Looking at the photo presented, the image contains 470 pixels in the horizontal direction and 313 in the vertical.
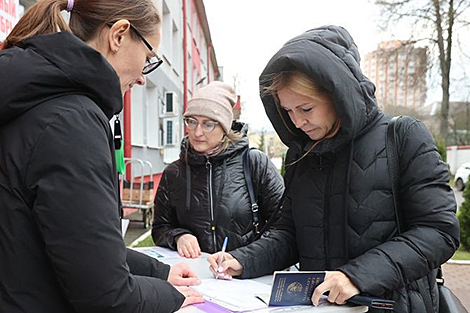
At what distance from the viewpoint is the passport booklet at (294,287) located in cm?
127

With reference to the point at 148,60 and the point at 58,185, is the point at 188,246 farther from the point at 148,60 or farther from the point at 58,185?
the point at 58,185

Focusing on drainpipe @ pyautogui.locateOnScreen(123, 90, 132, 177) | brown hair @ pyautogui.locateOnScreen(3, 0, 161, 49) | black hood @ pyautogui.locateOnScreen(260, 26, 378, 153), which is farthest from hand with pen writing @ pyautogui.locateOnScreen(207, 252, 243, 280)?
drainpipe @ pyautogui.locateOnScreen(123, 90, 132, 177)

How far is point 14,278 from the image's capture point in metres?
0.95

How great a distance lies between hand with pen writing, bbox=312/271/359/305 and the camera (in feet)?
Result: 4.18

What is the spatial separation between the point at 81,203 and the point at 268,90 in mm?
887

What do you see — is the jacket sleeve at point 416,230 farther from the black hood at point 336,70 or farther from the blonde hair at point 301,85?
the blonde hair at point 301,85

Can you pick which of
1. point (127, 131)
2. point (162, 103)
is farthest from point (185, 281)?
point (162, 103)

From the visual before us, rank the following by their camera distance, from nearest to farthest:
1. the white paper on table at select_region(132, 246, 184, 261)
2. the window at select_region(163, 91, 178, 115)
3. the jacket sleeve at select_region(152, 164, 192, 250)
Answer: the white paper on table at select_region(132, 246, 184, 261) < the jacket sleeve at select_region(152, 164, 192, 250) < the window at select_region(163, 91, 178, 115)

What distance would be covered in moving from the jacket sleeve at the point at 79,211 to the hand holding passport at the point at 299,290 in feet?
1.51

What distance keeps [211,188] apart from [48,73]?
138cm

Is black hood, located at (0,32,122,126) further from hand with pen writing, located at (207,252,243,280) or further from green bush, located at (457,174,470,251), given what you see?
green bush, located at (457,174,470,251)

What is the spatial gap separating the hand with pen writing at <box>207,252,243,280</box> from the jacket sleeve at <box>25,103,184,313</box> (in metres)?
0.72

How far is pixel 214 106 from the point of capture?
2443mm

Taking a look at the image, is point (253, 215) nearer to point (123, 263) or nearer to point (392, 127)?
point (392, 127)
